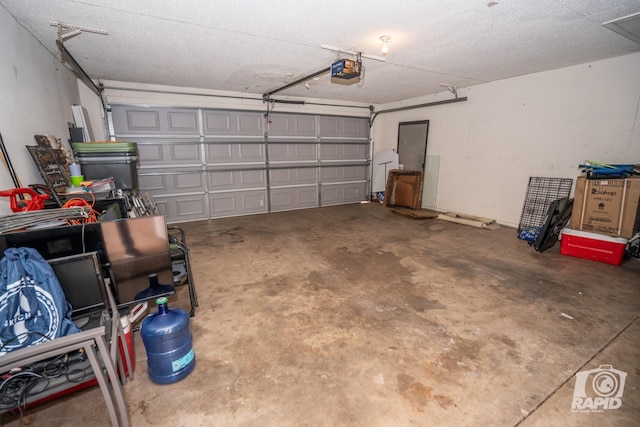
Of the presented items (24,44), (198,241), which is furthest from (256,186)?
(24,44)

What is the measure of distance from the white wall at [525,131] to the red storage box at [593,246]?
43.4 inches

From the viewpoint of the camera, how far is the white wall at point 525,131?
3.64 metres

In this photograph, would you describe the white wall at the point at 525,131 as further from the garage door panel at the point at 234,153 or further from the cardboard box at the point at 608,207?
the garage door panel at the point at 234,153

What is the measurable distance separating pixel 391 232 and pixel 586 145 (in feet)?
9.51

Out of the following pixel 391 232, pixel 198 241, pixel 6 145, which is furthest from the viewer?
pixel 391 232

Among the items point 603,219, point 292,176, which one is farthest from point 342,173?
point 603,219

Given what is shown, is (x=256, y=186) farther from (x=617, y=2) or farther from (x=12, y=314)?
(x=617, y=2)

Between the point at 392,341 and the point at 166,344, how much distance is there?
4.78 ft

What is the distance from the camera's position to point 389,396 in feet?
5.20

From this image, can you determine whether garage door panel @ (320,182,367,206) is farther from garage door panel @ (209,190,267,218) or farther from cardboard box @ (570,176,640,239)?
cardboard box @ (570,176,640,239)

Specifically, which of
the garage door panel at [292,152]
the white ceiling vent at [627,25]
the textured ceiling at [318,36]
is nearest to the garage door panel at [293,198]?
the garage door panel at [292,152]

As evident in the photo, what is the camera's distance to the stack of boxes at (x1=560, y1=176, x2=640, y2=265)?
→ 10.6ft

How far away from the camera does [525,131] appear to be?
454 centimetres

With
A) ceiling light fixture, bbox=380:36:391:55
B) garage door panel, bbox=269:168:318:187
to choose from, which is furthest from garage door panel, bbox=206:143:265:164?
ceiling light fixture, bbox=380:36:391:55
